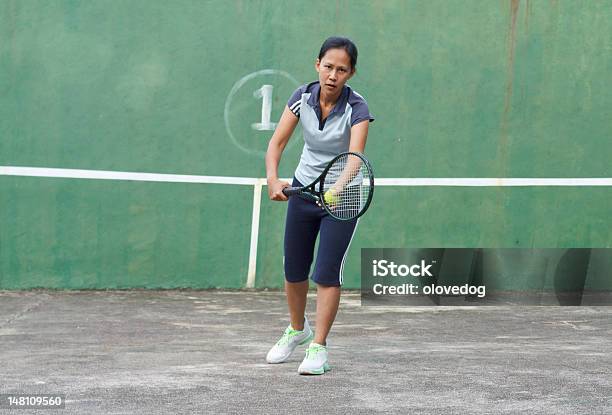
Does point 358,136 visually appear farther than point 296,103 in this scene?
No

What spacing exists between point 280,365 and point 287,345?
127mm

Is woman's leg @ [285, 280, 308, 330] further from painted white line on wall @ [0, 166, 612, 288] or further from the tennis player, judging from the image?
painted white line on wall @ [0, 166, 612, 288]

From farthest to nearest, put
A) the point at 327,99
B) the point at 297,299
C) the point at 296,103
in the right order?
the point at 297,299 → the point at 296,103 → the point at 327,99

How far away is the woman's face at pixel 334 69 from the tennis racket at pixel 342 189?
1.20ft

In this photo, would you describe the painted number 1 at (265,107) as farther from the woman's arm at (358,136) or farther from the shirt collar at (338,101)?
the woman's arm at (358,136)

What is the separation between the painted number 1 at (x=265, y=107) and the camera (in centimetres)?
818

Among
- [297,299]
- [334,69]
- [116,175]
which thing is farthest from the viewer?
[116,175]

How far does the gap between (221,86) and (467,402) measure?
424 cm

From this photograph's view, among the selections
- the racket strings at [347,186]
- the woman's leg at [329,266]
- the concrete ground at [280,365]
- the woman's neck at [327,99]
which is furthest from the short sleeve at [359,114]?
the concrete ground at [280,365]

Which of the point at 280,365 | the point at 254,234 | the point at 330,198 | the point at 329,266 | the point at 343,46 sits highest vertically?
the point at 343,46

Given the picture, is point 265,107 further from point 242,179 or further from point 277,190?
point 277,190

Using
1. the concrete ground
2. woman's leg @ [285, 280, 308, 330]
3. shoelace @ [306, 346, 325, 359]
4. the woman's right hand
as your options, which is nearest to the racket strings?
the woman's right hand

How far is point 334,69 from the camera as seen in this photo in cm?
521

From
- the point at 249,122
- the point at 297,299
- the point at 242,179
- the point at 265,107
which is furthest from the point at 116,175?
the point at 297,299
